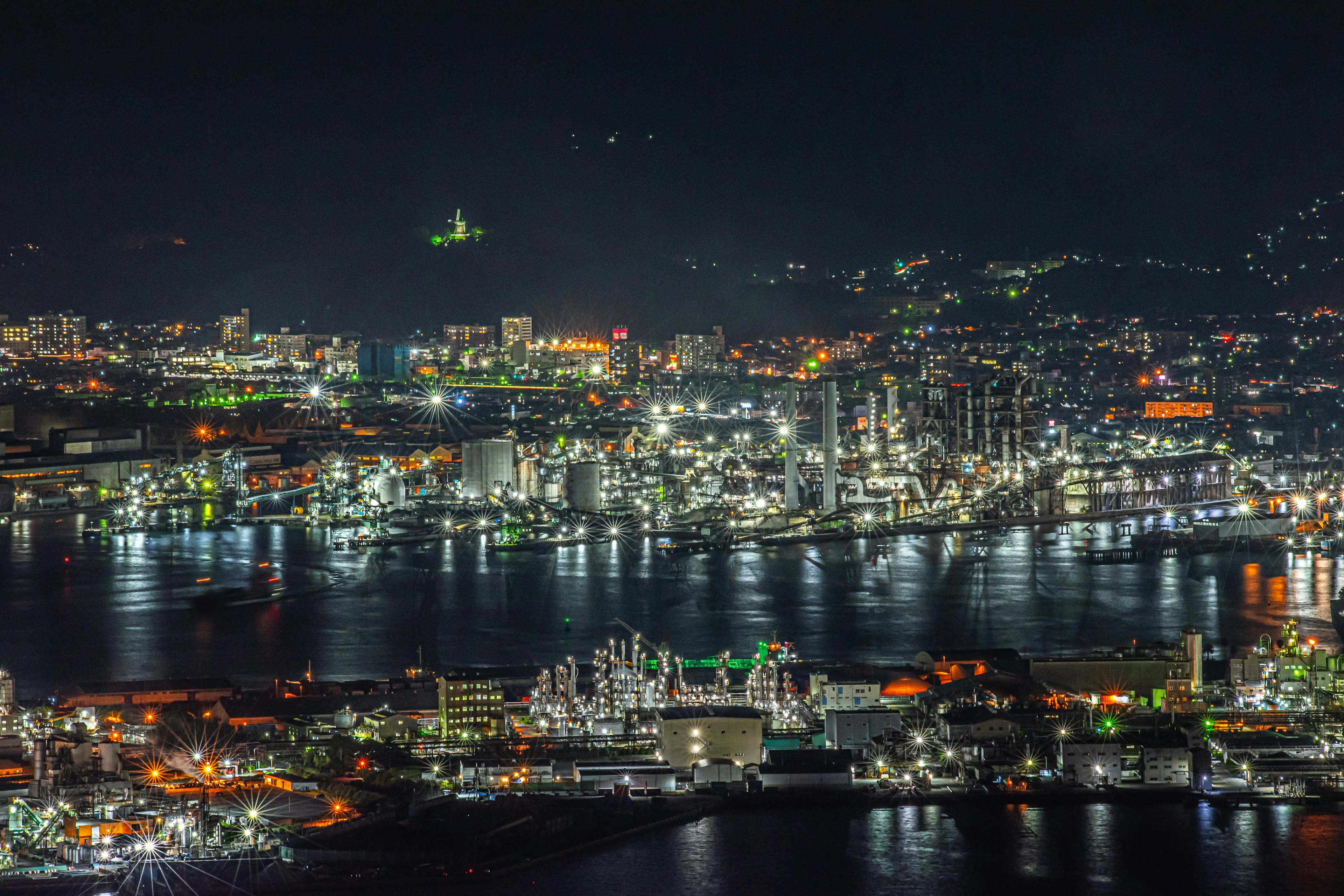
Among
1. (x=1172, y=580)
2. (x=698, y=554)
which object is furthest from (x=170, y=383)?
(x=1172, y=580)

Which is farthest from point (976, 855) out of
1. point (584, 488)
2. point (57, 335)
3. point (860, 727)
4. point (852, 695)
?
point (57, 335)

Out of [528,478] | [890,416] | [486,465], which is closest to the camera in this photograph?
[486,465]

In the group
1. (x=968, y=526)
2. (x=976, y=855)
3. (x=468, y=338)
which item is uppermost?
(x=468, y=338)

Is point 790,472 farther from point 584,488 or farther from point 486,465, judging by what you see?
point 486,465

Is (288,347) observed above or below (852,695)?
above

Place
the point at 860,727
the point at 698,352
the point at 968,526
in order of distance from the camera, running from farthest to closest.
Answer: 1. the point at 698,352
2. the point at 968,526
3. the point at 860,727

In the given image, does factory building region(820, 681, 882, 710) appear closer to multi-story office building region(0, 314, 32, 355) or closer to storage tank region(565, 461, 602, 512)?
storage tank region(565, 461, 602, 512)

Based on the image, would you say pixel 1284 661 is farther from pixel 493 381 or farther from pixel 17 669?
pixel 493 381
